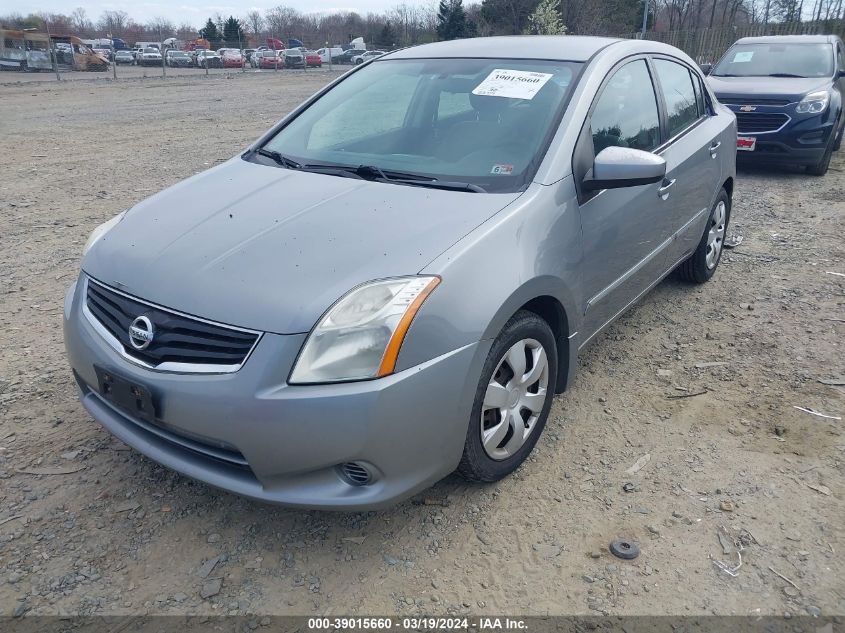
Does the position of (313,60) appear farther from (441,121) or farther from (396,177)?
(396,177)

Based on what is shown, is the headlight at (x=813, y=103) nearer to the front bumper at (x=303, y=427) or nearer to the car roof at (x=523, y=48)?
the car roof at (x=523, y=48)

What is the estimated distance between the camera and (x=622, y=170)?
289 centimetres

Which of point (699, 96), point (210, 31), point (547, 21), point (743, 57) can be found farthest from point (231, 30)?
point (699, 96)

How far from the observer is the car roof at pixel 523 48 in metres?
3.41

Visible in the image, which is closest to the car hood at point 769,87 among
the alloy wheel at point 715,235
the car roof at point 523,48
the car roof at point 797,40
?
the car roof at point 797,40

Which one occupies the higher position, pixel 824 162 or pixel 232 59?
pixel 232 59

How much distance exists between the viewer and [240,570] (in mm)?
2355

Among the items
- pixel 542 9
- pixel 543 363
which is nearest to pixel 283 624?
pixel 543 363

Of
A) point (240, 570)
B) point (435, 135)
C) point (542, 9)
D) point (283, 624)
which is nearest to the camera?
point (283, 624)

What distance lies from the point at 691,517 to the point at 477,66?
2340mm

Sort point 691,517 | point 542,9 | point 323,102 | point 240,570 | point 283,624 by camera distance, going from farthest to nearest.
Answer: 1. point 542,9
2. point 323,102
3. point 691,517
4. point 240,570
5. point 283,624

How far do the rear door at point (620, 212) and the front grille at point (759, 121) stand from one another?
5357 mm

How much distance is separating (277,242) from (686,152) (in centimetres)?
267

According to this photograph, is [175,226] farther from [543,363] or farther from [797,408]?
[797,408]
